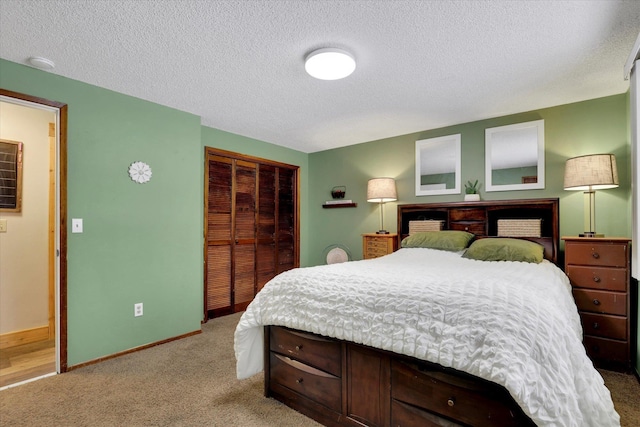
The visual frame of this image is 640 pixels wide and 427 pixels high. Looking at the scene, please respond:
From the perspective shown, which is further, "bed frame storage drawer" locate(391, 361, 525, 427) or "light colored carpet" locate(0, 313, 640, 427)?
"light colored carpet" locate(0, 313, 640, 427)

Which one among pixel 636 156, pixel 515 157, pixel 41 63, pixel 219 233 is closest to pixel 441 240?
pixel 515 157

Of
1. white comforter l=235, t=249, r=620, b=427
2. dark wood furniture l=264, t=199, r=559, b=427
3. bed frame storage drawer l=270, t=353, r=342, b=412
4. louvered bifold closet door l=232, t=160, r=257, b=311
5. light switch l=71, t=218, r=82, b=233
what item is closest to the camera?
white comforter l=235, t=249, r=620, b=427

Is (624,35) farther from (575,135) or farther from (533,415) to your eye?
(533,415)

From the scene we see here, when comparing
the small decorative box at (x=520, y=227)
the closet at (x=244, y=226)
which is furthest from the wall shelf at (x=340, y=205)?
the small decorative box at (x=520, y=227)

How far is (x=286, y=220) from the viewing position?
5074 mm

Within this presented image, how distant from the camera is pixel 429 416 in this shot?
1.44 meters

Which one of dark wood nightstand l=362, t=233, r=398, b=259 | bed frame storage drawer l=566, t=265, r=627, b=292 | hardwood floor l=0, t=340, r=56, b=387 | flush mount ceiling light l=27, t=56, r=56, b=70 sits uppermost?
flush mount ceiling light l=27, t=56, r=56, b=70

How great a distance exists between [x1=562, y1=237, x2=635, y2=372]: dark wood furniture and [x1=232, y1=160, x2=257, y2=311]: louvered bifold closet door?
3583 millimetres

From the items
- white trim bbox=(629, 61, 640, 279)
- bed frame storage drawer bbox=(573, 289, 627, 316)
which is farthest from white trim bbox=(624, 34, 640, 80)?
bed frame storage drawer bbox=(573, 289, 627, 316)

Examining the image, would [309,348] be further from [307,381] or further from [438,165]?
[438,165]

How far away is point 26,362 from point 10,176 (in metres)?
1.84

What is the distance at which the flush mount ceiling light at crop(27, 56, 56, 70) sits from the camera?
7.48 ft

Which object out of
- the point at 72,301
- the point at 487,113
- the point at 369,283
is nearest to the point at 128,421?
the point at 72,301

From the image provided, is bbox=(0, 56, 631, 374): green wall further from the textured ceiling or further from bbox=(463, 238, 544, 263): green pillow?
bbox=(463, 238, 544, 263): green pillow
